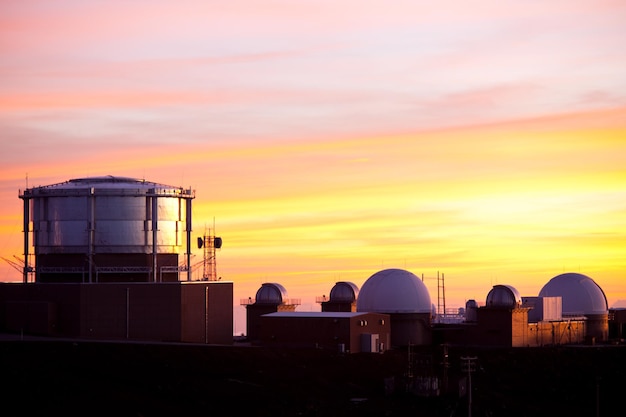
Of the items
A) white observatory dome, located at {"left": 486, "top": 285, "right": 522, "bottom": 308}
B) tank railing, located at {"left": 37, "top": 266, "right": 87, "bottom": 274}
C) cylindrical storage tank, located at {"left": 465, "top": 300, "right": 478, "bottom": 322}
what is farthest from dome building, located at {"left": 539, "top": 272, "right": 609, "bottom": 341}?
tank railing, located at {"left": 37, "top": 266, "right": 87, "bottom": 274}

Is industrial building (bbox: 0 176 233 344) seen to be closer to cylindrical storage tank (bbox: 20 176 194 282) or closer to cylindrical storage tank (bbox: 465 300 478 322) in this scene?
cylindrical storage tank (bbox: 20 176 194 282)

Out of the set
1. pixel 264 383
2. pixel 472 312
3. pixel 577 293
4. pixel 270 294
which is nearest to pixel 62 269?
pixel 264 383

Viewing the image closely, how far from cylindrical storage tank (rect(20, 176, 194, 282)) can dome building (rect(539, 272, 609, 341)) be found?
121ft

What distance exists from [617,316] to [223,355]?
44.8m

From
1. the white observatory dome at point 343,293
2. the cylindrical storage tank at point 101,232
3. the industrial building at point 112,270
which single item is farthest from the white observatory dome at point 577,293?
the cylindrical storage tank at point 101,232

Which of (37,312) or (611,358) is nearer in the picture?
(37,312)

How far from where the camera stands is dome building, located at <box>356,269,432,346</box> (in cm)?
7975

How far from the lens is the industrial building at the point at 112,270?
64250mm

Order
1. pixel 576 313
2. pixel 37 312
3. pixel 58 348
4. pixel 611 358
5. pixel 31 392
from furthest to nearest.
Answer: pixel 576 313, pixel 611 358, pixel 37 312, pixel 58 348, pixel 31 392

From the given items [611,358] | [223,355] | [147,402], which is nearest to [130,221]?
[223,355]

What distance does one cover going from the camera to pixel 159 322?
65375mm

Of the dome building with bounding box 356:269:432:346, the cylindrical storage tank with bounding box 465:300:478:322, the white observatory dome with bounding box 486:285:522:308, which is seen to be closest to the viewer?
the white observatory dome with bounding box 486:285:522:308

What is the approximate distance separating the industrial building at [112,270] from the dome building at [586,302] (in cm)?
3332

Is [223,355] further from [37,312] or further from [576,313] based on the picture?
[576,313]
